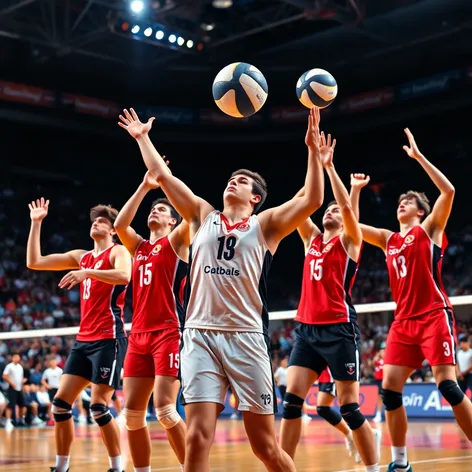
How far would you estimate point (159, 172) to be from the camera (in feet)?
17.6

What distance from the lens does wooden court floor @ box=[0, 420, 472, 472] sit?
30.6 ft

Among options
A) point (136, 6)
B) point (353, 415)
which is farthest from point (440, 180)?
point (136, 6)

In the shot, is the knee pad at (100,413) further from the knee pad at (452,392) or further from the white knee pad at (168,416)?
the knee pad at (452,392)

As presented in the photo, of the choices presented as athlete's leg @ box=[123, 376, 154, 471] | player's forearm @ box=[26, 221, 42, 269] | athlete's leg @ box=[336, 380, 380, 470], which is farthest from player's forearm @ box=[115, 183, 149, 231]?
athlete's leg @ box=[336, 380, 380, 470]

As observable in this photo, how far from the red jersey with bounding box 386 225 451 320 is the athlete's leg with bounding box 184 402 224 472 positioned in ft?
10.3

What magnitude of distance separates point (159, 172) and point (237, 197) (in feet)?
1.79

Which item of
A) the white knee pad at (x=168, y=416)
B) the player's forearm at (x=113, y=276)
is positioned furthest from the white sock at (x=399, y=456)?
the player's forearm at (x=113, y=276)

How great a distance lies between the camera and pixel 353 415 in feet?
23.2

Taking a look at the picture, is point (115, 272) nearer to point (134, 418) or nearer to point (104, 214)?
point (104, 214)

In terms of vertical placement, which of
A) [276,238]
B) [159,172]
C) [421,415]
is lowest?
[421,415]

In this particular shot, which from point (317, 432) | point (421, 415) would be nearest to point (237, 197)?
point (317, 432)

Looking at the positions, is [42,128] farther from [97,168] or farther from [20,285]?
[20,285]

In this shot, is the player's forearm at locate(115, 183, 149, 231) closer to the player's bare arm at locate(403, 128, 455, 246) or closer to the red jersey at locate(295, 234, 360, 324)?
the red jersey at locate(295, 234, 360, 324)

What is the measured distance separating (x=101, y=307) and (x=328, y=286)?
2258 mm
